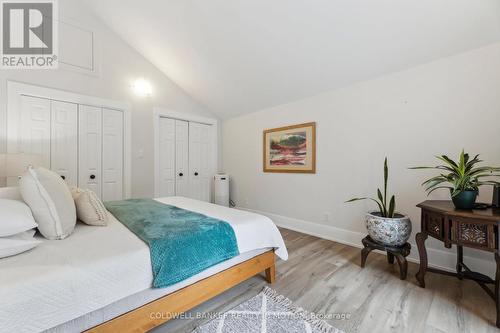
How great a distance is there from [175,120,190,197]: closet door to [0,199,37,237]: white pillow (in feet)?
8.95

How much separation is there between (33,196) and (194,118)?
3.04 metres

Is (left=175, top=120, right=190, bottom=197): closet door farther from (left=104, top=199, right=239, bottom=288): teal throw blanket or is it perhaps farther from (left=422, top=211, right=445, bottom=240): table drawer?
(left=422, top=211, right=445, bottom=240): table drawer

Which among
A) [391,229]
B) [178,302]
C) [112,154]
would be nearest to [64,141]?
[112,154]

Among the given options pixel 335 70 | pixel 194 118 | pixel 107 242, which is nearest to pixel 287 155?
pixel 335 70

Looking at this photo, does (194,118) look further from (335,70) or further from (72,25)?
(335,70)

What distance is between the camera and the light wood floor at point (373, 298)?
1305mm

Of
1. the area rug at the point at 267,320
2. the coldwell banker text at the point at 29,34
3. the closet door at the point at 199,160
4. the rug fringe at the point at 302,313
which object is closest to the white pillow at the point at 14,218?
the area rug at the point at 267,320

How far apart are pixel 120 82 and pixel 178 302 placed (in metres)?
3.24

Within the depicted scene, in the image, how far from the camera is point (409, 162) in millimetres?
2205

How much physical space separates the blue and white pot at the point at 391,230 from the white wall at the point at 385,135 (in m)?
0.45

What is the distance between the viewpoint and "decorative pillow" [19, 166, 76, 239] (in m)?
1.18

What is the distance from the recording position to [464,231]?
1448 millimetres

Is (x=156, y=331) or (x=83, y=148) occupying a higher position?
(x=83, y=148)

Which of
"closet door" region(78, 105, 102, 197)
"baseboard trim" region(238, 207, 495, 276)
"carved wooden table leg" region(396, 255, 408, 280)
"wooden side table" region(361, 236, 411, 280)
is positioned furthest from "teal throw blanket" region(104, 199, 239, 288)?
"baseboard trim" region(238, 207, 495, 276)
